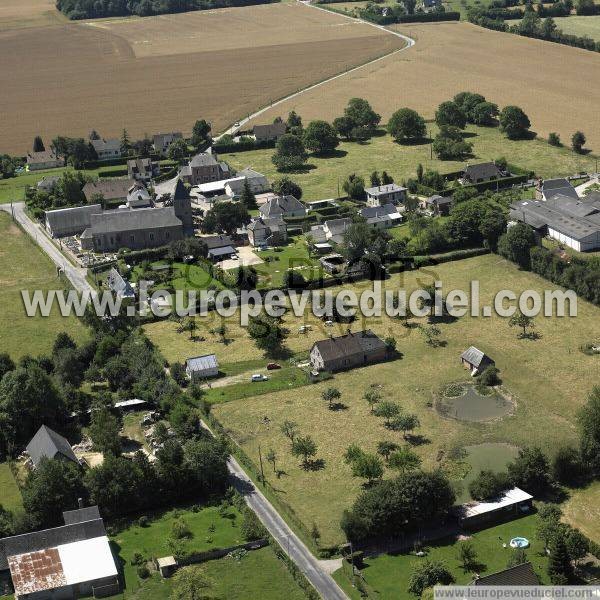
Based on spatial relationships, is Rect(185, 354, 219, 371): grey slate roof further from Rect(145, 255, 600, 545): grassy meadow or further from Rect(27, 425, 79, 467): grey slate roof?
Rect(27, 425, 79, 467): grey slate roof

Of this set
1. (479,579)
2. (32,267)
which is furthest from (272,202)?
(479,579)

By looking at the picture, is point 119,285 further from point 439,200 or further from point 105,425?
point 439,200

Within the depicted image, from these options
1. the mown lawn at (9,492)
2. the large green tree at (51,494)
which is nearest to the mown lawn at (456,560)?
the large green tree at (51,494)

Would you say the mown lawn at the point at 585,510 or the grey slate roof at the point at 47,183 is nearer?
the mown lawn at the point at 585,510

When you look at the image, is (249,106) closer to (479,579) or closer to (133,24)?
(133,24)

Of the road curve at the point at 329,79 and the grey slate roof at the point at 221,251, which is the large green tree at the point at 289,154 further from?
the grey slate roof at the point at 221,251

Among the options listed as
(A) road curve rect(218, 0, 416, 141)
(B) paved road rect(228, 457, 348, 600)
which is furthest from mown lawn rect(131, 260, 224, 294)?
(A) road curve rect(218, 0, 416, 141)

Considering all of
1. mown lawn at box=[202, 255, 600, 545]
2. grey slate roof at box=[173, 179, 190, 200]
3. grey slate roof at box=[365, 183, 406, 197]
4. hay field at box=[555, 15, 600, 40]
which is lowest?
mown lawn at box=[202, 255, 600, 545]
